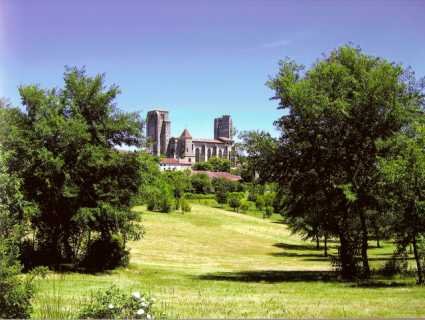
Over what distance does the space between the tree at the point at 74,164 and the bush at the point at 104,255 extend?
123 mm

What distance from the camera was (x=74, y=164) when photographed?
85.9ft

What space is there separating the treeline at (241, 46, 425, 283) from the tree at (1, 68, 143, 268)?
22.1ft

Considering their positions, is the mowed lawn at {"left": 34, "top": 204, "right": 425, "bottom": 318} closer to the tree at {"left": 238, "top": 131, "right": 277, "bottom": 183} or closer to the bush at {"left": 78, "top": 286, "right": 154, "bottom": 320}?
the bush at {"left": 78, "top": 286, "right": 154, "bottom": 320}

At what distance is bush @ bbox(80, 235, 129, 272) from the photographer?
89.5 ft

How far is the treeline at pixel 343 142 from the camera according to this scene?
23.7 meters

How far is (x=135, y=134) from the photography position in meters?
27.7

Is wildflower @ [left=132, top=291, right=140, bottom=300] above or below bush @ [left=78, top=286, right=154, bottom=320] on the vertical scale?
above

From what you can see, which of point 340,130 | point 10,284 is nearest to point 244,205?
point 340,130

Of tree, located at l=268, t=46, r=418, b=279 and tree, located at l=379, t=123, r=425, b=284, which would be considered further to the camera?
tree, located at l=268, t=46, r=418, b=279

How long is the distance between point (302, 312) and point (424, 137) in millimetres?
11176

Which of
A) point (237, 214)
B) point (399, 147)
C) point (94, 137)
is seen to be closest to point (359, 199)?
point (399, 147)

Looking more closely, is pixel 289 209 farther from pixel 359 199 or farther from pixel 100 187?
pixel 100 187

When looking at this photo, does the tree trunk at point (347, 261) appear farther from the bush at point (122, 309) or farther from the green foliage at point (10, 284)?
the green foliage at point (10, 284)

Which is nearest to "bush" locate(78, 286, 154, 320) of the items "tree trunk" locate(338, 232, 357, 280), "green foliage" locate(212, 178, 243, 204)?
"tree trunk" locate(338, 232, 357, 280)
